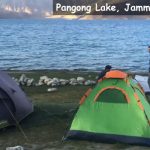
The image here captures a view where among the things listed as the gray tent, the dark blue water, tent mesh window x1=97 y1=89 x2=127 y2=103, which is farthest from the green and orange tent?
the dark blue water

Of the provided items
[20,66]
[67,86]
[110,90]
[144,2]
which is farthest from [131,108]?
[20,66]

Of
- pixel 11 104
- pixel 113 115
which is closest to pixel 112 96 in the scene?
pixel 113 115

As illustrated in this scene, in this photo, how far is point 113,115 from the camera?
10852 millimetres

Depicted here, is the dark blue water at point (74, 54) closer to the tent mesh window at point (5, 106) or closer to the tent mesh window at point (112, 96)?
the tent mesh window at point (5, 106)

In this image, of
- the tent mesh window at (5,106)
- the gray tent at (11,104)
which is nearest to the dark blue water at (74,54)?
the gray tent at (11,104)

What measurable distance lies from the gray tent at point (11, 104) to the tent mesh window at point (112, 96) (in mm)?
2323

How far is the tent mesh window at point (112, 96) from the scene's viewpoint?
1095cm

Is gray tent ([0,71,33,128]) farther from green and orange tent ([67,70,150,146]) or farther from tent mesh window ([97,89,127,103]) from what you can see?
tent mesh window ([97,89,127,103])

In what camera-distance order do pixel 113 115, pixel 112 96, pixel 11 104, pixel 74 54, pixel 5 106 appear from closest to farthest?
pixel 113 115 < pixel 112 96 < pixel 5 106 < pixel 11 104 < pixel 74 54

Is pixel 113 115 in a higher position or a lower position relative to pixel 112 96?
lower

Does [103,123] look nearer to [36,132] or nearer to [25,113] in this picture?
[36,132]

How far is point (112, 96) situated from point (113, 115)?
45 cm

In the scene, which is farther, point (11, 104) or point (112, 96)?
point (11, 104)

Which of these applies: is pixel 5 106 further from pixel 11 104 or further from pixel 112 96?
pixel 112 96
